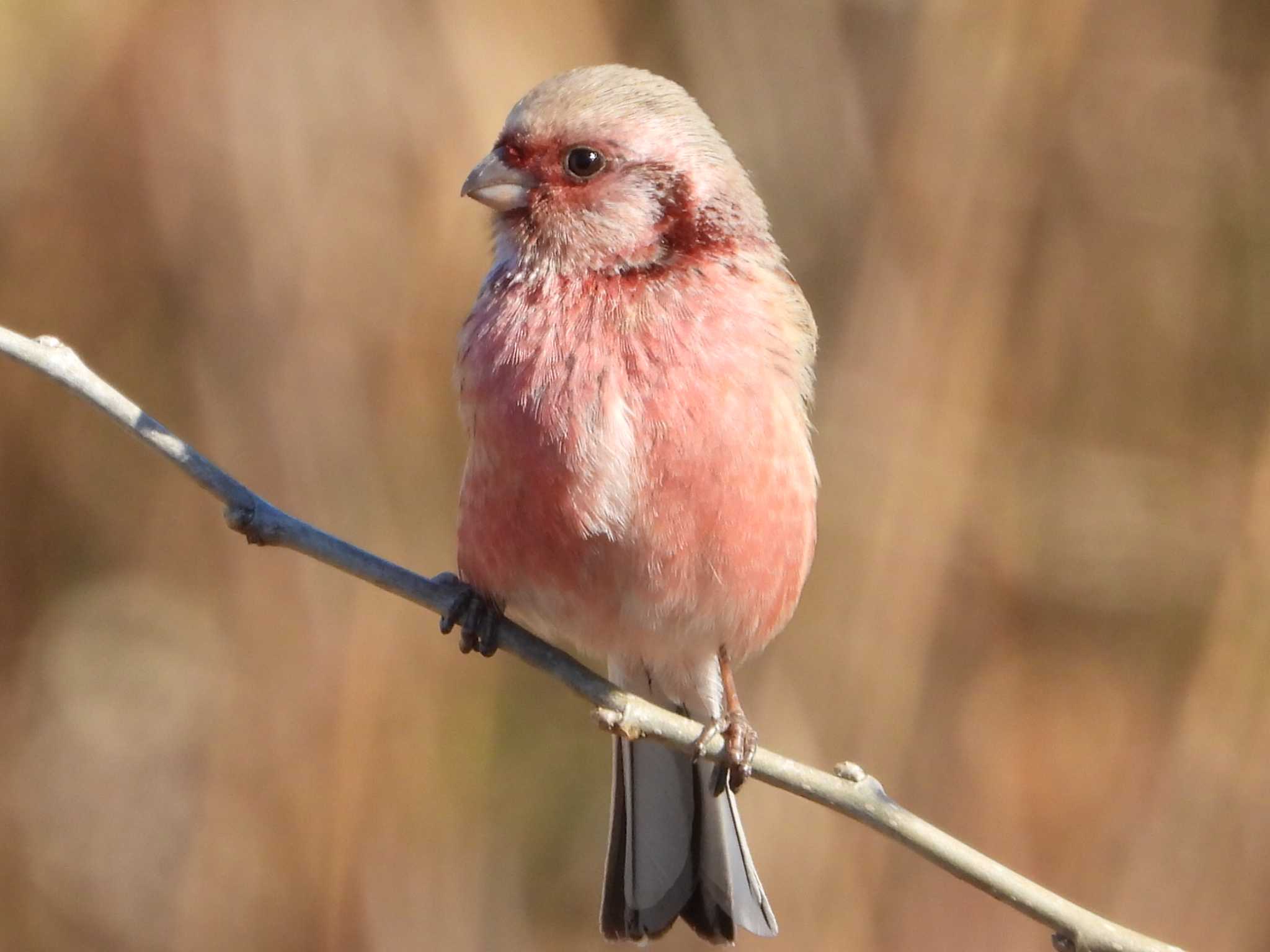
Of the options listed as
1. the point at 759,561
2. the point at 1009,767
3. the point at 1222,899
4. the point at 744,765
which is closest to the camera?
the point at 744,765

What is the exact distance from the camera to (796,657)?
520 cm

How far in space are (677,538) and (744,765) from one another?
0.50 meters

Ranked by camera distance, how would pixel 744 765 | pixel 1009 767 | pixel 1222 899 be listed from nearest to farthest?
pixel 744 765, pixel 1222 899, pixel 1009 767

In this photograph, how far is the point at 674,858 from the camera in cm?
374

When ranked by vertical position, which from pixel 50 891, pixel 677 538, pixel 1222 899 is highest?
pixel 1222 899

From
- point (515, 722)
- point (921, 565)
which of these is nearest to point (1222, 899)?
point (921, 565)

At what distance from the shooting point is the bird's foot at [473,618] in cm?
335

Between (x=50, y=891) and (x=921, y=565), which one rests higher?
(x=921, y=565)

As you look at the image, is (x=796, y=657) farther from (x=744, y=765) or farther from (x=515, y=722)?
(x=744, y=765)

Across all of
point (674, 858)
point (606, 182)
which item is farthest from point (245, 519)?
point (674, 858)

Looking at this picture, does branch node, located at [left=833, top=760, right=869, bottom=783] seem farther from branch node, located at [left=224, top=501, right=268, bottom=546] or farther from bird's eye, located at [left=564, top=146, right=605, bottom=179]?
bird's eye, located at [left=564, top=146, right=605, bottom=179]

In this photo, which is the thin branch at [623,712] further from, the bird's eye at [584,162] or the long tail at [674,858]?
the bird's eye at [584,162]

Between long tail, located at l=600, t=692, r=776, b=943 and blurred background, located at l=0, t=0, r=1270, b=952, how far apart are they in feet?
4.16

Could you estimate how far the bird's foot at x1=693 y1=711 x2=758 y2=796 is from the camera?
328 centimetres
